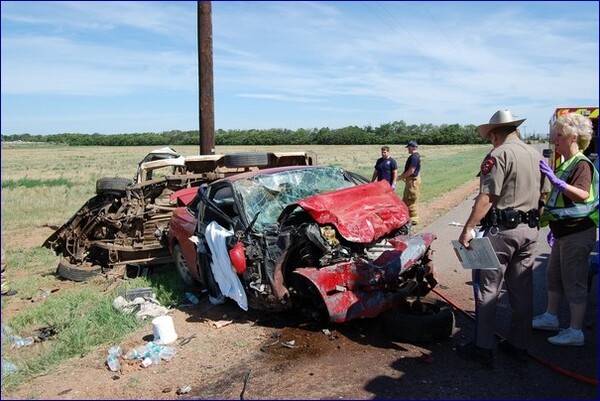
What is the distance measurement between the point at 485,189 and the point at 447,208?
9613 mm

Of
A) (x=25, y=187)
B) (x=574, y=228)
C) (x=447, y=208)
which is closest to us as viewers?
(x=574, y=228)

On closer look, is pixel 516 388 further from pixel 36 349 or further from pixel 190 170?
pixel 190 170

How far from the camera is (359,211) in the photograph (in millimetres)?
5297

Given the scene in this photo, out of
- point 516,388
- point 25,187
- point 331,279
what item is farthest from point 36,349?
point 25,187

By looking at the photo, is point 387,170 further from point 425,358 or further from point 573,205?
point 425,358

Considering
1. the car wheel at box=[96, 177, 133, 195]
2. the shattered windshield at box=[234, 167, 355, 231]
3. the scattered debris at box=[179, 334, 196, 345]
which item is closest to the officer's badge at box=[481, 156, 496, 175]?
the shattered windshield at box=[234, 167, 355, 231]

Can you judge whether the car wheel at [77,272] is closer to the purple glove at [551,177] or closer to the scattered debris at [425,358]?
the scattered debris at [425,358]

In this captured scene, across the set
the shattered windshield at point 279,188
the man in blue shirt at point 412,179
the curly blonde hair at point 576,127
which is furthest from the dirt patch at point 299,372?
the man in blue shirt at point 412,179

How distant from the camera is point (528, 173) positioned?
397 centimetres

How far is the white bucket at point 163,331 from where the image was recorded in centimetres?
493

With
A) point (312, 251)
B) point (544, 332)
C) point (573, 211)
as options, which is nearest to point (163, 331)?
point (312, 251)

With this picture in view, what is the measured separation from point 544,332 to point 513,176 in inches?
67.0

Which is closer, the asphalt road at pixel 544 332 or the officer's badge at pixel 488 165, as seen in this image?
the asphalt road at pixel 544 332

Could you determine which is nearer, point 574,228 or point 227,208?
point 574,228
